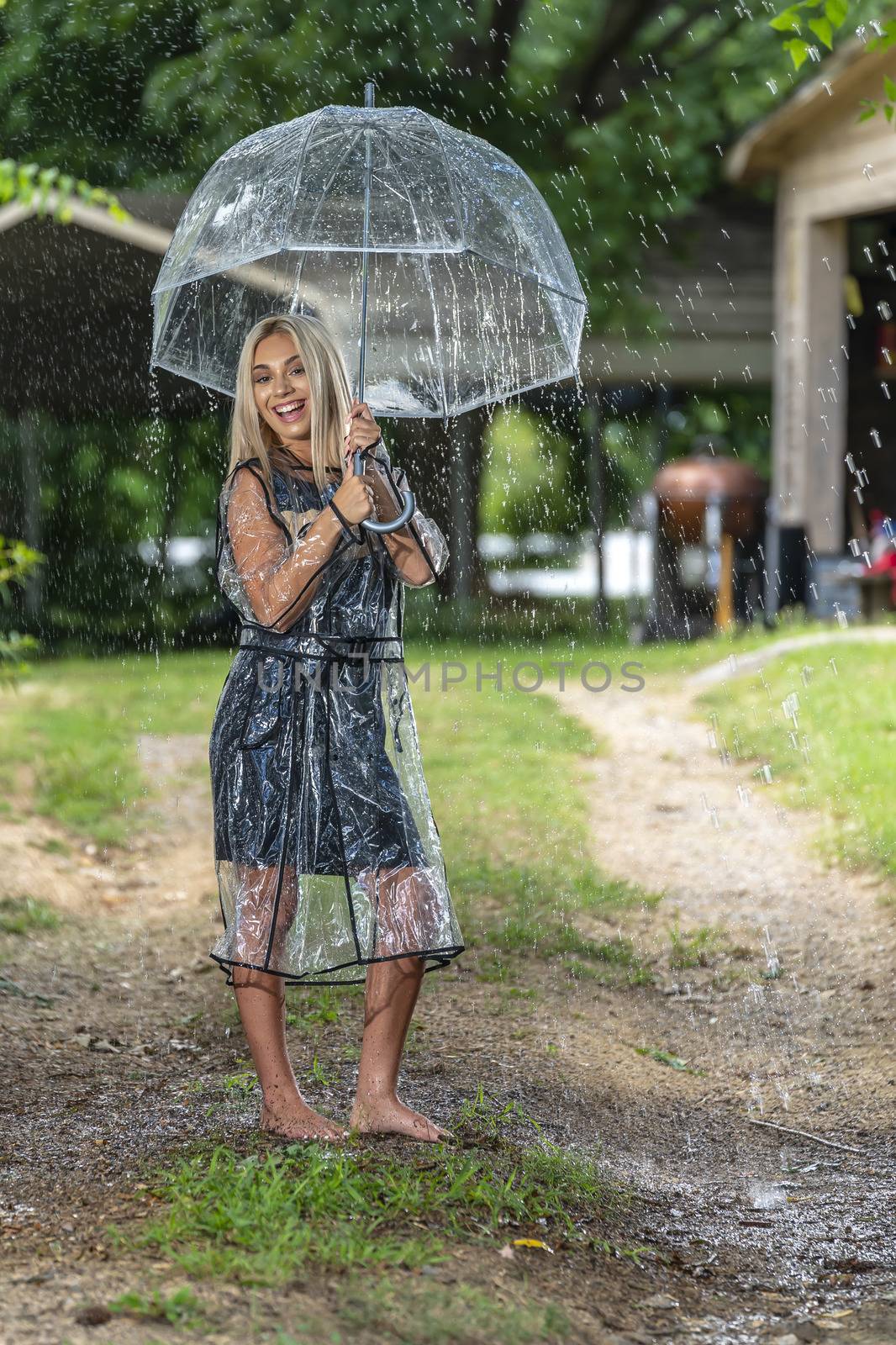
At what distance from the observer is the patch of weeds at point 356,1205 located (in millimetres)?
3068

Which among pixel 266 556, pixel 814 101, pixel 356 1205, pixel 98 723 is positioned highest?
pixel 814 101

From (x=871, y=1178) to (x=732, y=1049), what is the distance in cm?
112

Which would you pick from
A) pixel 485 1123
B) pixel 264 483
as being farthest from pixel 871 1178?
pixel 264 483

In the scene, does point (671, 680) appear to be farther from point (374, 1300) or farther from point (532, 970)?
point (374, 1300)

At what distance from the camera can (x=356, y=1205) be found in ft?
10.8

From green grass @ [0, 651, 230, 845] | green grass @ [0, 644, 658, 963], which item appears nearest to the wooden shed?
green grass @ [0, 644, 658, 963]

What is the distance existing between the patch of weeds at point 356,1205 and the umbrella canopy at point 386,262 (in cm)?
203

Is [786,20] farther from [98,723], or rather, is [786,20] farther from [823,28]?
[98,723]

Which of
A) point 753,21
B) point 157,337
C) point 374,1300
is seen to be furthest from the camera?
point 753,21

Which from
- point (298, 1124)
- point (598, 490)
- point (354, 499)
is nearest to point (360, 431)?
point (354, 499)

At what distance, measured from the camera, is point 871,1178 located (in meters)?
4.26

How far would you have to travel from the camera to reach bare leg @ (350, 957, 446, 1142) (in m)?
3.69

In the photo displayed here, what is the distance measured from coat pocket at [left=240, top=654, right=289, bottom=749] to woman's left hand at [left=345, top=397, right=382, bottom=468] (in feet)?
1.75

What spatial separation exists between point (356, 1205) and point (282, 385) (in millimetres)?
1896
